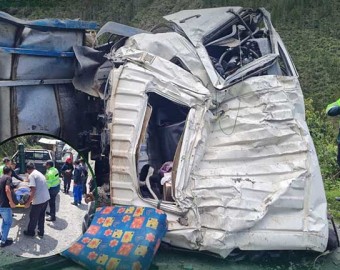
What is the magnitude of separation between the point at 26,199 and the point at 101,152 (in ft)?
3.32

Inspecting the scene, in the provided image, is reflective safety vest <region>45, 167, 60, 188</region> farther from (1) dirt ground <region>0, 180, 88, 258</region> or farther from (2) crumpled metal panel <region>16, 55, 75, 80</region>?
(2) crumpled metal panel <region>16, 55, 75, 80</region>

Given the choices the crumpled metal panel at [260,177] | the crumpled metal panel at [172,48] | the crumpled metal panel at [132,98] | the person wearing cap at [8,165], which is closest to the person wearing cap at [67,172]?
the person wearing cap at [8,165]

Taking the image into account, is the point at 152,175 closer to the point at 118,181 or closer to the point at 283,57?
the point at 118,181

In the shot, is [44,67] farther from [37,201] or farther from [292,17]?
[292,17]

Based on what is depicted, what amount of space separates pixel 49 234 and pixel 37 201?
23 cm

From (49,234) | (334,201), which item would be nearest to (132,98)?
(49,234)

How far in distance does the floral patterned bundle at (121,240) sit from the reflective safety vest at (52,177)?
1.38 ft

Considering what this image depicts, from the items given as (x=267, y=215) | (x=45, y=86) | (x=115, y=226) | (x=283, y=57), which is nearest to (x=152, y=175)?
(x=115, y=226)

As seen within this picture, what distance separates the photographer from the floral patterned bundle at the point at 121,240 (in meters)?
3.75

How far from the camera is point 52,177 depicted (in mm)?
3791

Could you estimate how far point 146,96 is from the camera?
4.43 m

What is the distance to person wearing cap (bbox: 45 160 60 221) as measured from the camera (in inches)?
147

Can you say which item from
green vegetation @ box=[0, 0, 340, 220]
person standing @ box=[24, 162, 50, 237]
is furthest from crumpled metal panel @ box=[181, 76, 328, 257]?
green vegetation @ box=[0, 0, 340, 220]

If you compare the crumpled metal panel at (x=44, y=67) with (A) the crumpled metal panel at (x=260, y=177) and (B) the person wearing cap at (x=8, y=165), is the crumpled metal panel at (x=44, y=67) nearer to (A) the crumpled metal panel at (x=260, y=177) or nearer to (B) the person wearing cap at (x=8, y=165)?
(B) the person wearing cap at (x=8, y=165)
